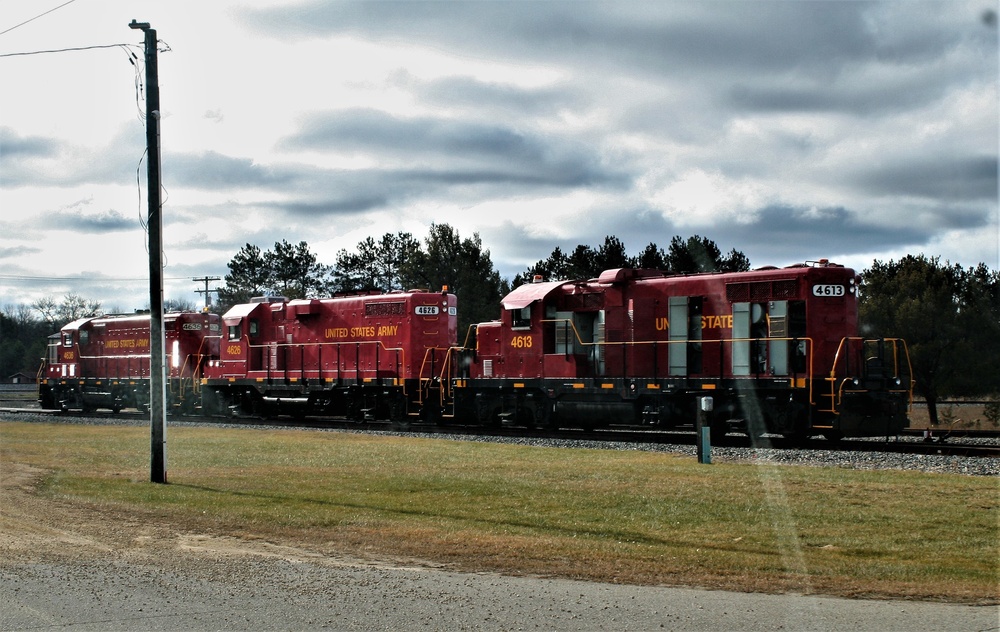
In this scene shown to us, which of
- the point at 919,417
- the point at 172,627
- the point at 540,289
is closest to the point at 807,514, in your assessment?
the point at 172,627

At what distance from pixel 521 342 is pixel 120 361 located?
74.1ft

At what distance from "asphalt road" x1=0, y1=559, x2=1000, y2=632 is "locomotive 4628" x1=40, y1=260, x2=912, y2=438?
13.5 meters

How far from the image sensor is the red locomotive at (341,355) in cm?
3103

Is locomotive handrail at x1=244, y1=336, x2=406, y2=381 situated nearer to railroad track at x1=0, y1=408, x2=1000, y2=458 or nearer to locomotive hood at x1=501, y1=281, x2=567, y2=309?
railroad track at x1=0, y1=408, x2=1000, y2=458

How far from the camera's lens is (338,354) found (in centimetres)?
3269

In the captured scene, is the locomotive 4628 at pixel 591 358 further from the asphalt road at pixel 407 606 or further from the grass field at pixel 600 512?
the asphalt road at pixel 407 606

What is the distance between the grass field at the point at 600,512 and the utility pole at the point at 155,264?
664 mm

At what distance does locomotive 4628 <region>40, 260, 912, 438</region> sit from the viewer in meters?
21.6

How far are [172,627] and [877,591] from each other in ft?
18.0

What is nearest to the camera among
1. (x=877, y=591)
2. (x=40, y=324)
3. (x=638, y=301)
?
(x=877, y=591)

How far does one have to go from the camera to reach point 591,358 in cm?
2561

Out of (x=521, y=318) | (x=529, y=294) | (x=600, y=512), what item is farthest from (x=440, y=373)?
(x=600, y=512)

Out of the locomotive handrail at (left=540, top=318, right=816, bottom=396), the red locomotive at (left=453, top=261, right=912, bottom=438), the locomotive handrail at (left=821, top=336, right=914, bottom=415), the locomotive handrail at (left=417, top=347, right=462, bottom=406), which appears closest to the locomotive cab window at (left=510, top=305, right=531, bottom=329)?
the red locomotive at (left=453, top=261, right=912, bottom=438)

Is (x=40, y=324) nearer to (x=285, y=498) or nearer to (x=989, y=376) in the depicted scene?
(x=989, y=376)
